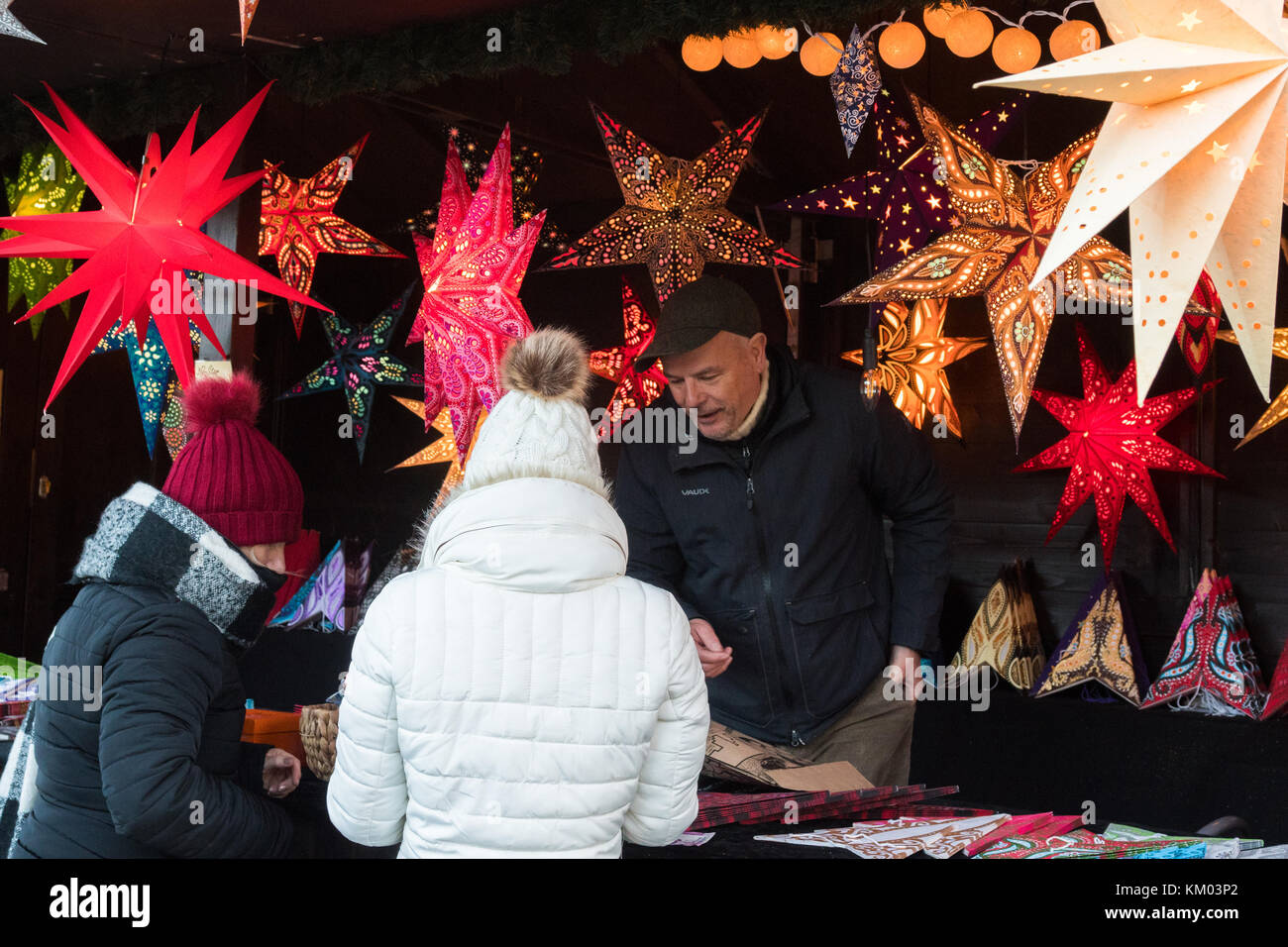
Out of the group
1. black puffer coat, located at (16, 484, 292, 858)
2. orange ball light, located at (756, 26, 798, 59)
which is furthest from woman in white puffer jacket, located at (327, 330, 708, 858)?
orange ball light, located at (756, 26, 798, 59)

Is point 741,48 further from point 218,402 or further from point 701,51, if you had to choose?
point 218,402

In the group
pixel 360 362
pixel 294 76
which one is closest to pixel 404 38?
pixel 294 76

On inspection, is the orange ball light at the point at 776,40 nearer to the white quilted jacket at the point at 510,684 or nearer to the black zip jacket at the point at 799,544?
the black zip jacket at the point at 799,544

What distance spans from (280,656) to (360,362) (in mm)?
1545

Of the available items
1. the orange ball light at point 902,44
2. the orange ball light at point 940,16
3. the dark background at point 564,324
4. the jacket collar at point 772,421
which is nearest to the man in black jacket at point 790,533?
the jacket collar at point 772,421

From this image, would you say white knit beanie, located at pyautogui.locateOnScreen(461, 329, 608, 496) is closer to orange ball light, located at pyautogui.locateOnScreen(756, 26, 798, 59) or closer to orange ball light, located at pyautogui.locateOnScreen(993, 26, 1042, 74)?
orange ball light, located at pyautogui.locateOnScreen(756, 26, 798, 59)

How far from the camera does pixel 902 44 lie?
10.8ft

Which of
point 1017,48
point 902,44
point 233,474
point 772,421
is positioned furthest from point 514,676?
point 1017,48

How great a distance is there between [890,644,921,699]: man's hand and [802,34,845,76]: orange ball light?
1584mm

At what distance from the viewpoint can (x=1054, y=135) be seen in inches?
197

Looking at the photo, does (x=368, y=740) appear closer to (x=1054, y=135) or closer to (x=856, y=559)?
(x=856, y=559)

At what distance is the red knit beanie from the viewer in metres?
2.32

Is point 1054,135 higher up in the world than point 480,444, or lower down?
higher up

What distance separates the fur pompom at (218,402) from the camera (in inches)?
96.0
